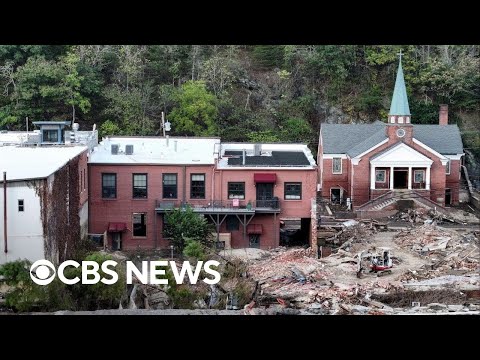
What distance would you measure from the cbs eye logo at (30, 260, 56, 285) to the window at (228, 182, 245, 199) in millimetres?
6586

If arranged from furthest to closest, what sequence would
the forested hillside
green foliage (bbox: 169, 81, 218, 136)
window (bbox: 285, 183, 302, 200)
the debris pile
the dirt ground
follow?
green foliage (bbox: 169, 81, 218, 136)
the forested hillside
window (bbox: 285, 183, 302, 200)
the debris pile
the dirt ground

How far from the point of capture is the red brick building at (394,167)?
27359mm

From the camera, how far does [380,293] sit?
17438 millimetres

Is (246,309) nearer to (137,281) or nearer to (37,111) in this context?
(137,281)

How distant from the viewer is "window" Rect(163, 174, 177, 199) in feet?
72.7

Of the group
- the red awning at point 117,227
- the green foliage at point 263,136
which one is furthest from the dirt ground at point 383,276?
the green foliage at point 263,136

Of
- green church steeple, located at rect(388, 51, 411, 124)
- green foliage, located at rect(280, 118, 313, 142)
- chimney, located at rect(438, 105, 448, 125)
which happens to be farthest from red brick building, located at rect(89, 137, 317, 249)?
chimney, located at rect(438, 105, 448, 125)

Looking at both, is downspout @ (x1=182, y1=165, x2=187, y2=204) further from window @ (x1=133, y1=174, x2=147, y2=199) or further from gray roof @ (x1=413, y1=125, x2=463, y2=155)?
gray roof @ (x1=413, y1=125, x2=463, y2=155)

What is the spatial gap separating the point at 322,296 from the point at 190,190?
6206 millimetres

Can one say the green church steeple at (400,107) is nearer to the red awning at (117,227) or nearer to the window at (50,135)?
the red awning at (117,227)

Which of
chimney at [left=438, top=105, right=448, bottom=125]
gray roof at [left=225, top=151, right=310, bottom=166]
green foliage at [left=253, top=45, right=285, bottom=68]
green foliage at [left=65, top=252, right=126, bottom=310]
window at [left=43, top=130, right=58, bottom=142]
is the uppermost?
green foliage at [left=253, top=45, right=285, bottom=68]

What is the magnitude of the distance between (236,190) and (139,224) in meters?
2.54

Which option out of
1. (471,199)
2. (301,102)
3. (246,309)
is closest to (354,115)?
(301,102)

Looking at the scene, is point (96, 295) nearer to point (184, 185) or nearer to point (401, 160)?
point (184, 185)
